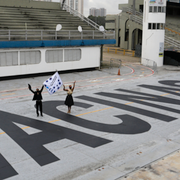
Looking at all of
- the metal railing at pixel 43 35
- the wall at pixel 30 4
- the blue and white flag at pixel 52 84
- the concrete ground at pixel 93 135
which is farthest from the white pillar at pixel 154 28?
the blue and white flag at pixel 52 84

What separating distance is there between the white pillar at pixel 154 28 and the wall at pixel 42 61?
7.36 meters

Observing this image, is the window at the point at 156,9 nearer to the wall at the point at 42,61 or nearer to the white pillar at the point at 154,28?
Result: the white pillar at the point at 154,28

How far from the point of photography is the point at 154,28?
32.7 metres

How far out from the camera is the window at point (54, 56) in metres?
25.8

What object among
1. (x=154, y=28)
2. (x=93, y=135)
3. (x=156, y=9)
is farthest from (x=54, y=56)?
(x=93, y=135)


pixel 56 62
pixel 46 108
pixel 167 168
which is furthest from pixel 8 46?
pixel 167 168

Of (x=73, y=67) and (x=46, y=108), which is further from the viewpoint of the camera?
(x=73, y=67)

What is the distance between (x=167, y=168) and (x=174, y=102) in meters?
9.52

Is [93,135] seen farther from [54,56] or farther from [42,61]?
[54,56]

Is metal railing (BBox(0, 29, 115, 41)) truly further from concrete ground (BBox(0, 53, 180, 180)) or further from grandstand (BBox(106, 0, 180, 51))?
grandstand (BBox(106, 0, 180, 51))

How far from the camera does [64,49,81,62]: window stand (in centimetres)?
2695

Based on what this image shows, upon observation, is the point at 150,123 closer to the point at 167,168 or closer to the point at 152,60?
the point at 167,168

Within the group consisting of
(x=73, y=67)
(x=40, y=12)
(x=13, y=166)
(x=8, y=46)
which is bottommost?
(x=13, y=166)

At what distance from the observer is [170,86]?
75.6ft
